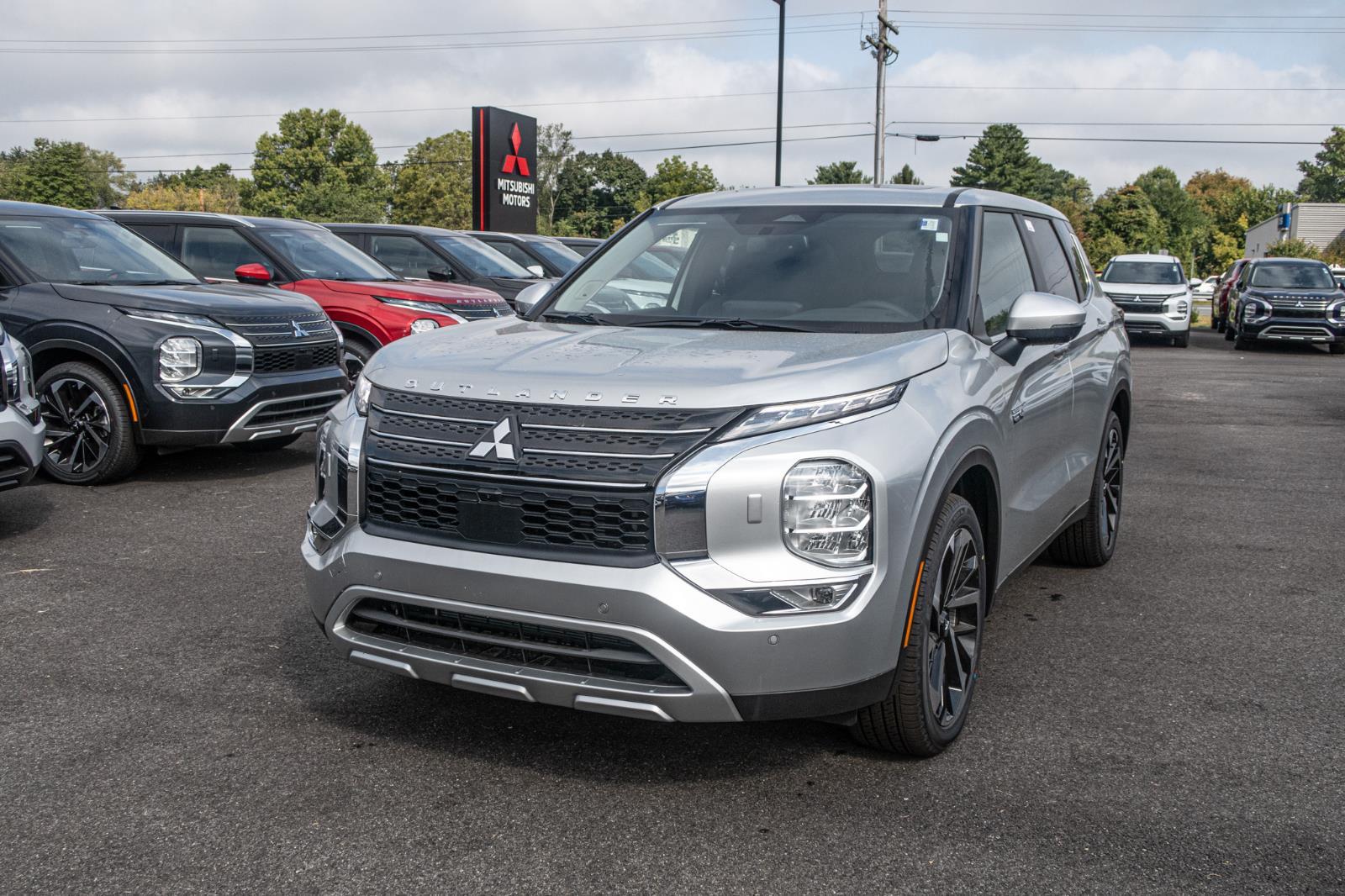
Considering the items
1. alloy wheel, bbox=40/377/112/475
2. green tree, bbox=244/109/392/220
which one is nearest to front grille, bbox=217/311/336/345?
alloy wheel, bbox=40/377/112/475

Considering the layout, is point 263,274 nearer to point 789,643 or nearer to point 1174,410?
point 789,643

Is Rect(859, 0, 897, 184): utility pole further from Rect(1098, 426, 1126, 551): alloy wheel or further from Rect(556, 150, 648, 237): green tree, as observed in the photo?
Rect(556, 150, 648, 237): green tree

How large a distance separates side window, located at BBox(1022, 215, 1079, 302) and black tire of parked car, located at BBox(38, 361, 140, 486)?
5658 mm

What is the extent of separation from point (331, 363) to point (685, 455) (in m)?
6.33

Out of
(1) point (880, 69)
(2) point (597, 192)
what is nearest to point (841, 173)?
(2) point (597, 192)

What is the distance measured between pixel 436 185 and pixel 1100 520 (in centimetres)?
9852

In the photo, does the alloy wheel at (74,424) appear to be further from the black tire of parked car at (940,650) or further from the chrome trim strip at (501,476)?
the black tire of parked car at (940,650)

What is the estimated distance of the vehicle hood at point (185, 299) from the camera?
26.7 feet

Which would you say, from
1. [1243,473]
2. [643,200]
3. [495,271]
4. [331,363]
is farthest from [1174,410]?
[643,200]

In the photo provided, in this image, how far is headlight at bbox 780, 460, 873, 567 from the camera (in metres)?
3.28

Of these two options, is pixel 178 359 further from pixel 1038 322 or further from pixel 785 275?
pixel 1038 322

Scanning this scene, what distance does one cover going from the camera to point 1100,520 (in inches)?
244

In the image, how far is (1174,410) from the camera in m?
13.9

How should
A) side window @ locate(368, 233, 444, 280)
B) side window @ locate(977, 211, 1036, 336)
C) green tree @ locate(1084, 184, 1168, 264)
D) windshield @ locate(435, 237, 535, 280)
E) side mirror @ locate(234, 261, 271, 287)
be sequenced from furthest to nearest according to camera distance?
green tree @ locate(1084, 184, 1168, 264) < windshield @ locate(435, 237, 535, 280) < side window @ locate(368, 233, 444, 280) < side mirror @ locate(234, 261, 271, 287) < side window @ locate(977, 211, 1036, 336)
